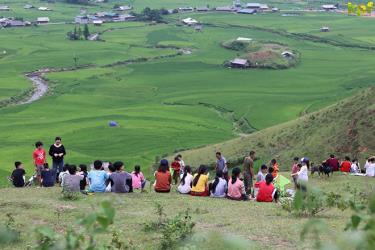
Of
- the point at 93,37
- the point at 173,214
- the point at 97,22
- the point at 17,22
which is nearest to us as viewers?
the point at 173,214

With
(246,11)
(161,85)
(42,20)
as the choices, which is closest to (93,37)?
(42,20)

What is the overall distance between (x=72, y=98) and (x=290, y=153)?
40261 millimetres

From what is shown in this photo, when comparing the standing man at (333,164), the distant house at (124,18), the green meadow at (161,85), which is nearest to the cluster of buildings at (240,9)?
Result: the distant house at (124,18)

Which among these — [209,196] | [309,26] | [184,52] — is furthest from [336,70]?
[209,196]

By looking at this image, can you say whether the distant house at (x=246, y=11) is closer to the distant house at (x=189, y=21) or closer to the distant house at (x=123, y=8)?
the distant house at (x=189, y=21)

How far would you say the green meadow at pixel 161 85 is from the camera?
5159 cm

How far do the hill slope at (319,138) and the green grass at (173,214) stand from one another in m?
15.2

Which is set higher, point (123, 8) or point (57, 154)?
point (123, 8)

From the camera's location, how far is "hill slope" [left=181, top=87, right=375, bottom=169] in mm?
30391

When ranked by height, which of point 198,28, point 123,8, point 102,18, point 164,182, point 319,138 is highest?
point 123,8

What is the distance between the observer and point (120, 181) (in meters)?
17.1

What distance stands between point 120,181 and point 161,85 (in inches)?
2372

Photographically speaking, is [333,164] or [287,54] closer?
[333,164]

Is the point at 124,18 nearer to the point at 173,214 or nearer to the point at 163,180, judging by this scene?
the point at 163,180
